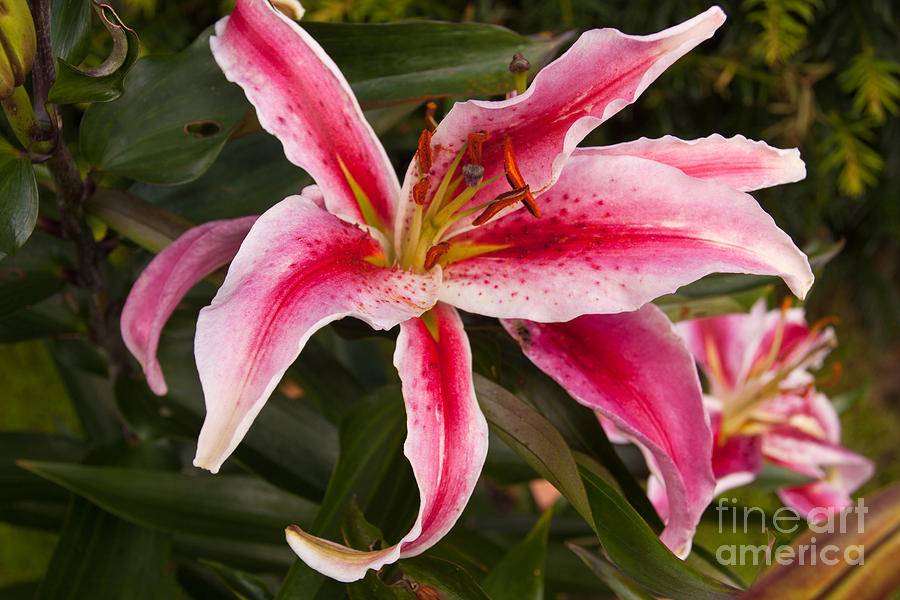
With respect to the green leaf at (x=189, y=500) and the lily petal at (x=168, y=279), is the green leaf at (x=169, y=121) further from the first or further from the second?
the green leaf at (x=189, y=500)

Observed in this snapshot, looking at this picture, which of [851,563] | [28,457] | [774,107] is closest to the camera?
[851,563]

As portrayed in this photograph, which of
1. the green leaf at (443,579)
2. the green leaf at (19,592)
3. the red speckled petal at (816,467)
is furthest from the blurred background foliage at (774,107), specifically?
the green leaf at (443,579)

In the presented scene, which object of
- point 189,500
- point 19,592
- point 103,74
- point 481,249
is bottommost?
point 19,592

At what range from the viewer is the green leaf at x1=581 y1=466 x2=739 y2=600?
15.8 inches

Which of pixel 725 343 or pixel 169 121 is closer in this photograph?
pixel 169 121

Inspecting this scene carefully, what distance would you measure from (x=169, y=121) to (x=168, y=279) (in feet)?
0.41

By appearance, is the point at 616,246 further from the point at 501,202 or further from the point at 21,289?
the point at 21,289

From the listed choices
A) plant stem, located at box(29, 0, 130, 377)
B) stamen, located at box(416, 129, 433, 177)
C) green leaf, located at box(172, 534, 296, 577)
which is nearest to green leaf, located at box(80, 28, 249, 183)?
plant stem, located at box(29, 0, 130, 377)

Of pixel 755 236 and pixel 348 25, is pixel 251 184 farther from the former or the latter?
pixel 755 236

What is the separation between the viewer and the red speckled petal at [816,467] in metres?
0.73

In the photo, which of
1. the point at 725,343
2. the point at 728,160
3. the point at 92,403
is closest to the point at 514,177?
the point at 728,160

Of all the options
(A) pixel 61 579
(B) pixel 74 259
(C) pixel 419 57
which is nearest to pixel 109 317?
(B) pixel 74 259

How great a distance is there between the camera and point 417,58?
1.66 ft

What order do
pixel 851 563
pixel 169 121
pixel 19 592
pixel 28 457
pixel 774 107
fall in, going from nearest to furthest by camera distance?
pixel 851 563, pixel 169 121, pixel 28 457, pixel 19 592, pixel 774 107
